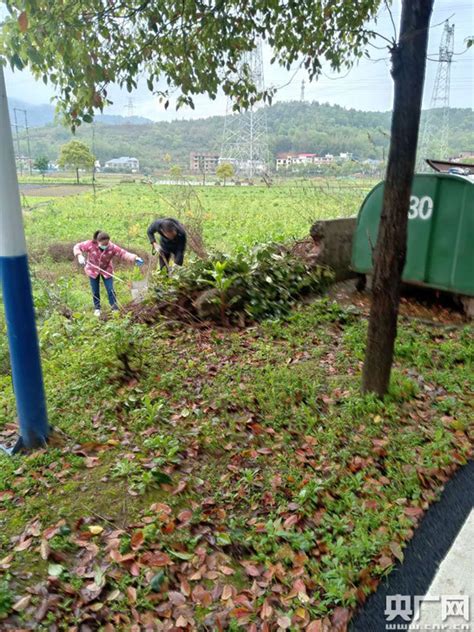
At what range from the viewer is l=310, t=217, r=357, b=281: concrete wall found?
279 inches

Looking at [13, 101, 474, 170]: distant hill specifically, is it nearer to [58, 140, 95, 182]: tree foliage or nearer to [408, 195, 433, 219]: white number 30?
[58, 140, 95, 182]: tree foliage

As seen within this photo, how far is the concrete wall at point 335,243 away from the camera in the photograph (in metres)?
7.08

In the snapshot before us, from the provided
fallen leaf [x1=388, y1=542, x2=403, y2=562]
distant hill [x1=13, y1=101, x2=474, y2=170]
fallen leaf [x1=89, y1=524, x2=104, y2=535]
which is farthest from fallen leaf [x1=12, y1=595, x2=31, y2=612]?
distant hill [x1=13, y1=101, x2=474, y2=170]

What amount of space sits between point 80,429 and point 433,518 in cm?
240

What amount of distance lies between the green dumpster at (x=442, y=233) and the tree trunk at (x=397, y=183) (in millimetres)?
2139

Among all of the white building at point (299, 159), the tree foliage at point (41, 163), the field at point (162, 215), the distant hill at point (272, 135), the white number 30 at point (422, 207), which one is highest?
the distant hill at point (272, 135)

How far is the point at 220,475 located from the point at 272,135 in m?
14.4

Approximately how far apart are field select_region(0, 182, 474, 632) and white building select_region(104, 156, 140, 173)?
1217 cm

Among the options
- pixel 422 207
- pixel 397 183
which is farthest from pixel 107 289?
pixel 397 183

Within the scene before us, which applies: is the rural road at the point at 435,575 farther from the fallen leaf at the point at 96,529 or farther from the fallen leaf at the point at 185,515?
the fallen leaf at the point at 96,529

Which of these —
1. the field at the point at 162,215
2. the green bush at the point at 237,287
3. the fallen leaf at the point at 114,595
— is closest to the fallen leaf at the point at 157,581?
the fallen leaf at the point at 114,595

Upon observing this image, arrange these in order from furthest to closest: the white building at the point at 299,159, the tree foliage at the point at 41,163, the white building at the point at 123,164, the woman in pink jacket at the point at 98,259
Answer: the white building at the point at 123,164, the tree foliage at the point at 41,163, the white building at the point at 299,159, the woman in pink jacket at the point at 98,259

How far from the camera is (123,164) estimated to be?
16812 mm

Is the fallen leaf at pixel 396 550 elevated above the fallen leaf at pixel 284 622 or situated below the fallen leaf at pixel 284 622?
above
